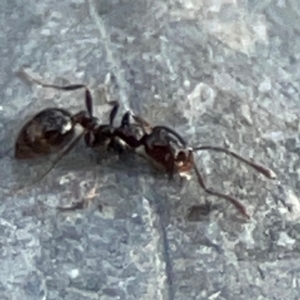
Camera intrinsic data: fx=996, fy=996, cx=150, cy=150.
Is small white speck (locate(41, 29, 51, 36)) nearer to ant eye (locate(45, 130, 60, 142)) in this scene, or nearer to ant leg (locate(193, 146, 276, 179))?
ant eye (locate(45, 130, 60, 142))

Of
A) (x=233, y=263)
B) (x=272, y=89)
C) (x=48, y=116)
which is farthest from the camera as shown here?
(x=272, y=89)

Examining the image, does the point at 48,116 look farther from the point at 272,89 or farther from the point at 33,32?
the point at 272,89

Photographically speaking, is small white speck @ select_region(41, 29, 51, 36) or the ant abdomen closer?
the ant abdomen

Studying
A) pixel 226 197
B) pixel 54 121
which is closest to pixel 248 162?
pixel 226 197

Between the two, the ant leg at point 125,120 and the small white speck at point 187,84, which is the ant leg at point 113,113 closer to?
the ant leg at point 125,120

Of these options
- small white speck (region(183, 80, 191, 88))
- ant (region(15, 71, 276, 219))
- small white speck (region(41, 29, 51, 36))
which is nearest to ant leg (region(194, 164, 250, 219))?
ant (region(15, 71, 276, 219))

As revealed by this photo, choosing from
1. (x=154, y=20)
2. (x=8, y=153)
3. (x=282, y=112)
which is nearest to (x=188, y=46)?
(x=154, y=20)
